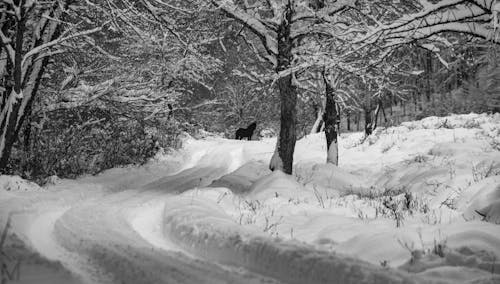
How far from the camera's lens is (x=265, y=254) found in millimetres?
4867

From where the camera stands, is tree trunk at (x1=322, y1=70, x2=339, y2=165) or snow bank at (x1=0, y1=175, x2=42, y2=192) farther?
tree trunk at (x1=322, y1=70, x2=339, y2=165)

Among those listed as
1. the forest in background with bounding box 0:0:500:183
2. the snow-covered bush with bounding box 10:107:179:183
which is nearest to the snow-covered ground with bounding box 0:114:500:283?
the snow-covered bush with bounding box 10:107:179:183

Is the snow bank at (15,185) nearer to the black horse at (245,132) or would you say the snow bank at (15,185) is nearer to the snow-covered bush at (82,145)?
the snow-covered bush at (82,145)

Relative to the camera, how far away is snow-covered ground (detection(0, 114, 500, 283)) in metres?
4.35

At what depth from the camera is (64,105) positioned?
12.2m

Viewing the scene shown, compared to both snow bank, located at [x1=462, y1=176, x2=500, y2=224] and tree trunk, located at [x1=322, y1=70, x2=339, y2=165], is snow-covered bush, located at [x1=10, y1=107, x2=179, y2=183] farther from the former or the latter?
snow bank, located at [x1=462, y1=176, x2=500, y2=224]

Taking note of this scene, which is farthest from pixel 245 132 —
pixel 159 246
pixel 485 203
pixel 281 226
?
pixel 159 246

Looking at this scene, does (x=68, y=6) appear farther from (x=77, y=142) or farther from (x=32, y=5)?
(x=77, y=142)

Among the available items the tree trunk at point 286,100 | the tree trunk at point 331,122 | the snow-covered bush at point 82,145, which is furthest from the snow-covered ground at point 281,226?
the tree trunk at point 331,122

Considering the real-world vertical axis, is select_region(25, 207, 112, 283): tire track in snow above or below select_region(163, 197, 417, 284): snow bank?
below

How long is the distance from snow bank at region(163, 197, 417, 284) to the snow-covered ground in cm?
1

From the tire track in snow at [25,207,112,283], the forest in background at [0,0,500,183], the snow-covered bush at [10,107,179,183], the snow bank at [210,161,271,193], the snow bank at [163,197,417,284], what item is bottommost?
the tire track in snow at [25,207,112,283]

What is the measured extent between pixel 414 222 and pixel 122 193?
7.47 metres

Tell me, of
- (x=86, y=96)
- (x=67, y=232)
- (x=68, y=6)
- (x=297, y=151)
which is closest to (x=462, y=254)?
(x=67, y=232)
